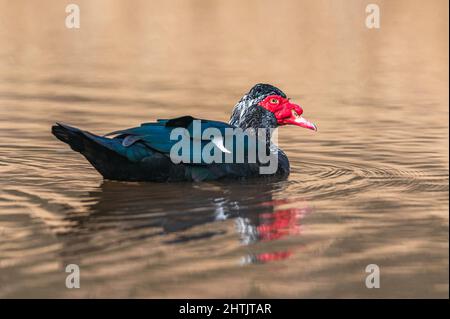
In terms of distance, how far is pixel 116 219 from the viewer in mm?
9211

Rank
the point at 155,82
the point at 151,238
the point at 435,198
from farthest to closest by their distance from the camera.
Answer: the point at 155,82
the point at 435,198
the point at 151,238

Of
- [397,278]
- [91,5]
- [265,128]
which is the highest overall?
[91,5]

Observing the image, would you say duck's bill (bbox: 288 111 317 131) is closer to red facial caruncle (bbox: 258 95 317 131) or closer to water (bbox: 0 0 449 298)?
red facial caruncle (bbox: 258 95 317 131)

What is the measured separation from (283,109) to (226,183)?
134 centimetres

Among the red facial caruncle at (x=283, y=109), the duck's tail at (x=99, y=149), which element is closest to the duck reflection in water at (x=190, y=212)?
the duck's tail at (x=99, y=149)

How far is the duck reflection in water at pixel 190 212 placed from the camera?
28.5 feet

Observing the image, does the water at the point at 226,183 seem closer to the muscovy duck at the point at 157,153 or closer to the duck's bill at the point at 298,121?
the muscovy duck at the point at 157,153

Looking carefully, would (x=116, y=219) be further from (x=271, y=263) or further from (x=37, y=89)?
(x=37, y=89)

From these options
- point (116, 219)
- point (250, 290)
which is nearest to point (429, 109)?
point (116, 219)

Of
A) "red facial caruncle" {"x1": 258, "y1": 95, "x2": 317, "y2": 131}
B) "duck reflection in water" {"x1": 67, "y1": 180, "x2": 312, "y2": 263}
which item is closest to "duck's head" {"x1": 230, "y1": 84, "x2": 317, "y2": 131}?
"red facial caruncle" {"x1": 258, "y1": 95, "x2": 317, "y2": 131}

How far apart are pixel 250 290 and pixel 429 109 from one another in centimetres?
954

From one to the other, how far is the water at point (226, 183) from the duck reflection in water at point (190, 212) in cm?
2

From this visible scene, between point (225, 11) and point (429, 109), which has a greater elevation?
point (225, 11)

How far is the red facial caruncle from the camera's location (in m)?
11.8
